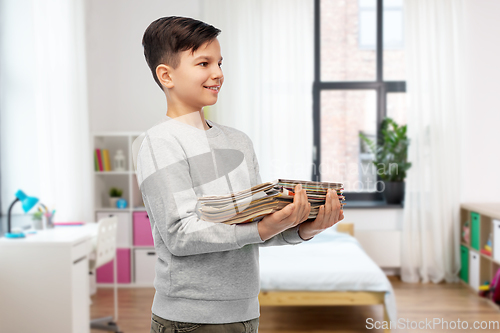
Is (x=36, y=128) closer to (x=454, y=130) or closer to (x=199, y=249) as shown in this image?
(x=199, y=249)

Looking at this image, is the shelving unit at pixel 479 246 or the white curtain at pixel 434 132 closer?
the shelving unit at pixel 479 246

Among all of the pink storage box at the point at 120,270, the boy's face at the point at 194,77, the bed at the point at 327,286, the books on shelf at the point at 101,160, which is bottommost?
the pink storage box at the point at 120,270

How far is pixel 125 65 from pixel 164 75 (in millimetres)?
3575

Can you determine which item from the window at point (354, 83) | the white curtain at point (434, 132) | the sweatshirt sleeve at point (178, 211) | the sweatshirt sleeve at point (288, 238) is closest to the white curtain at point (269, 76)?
the window at point (354, 83)

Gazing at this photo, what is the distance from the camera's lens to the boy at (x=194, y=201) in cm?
75

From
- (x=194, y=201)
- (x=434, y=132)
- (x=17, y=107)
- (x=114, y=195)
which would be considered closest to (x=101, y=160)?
(x=114, y=195)

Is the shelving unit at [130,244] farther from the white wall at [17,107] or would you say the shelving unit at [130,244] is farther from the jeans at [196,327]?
the jeans at [196,327]

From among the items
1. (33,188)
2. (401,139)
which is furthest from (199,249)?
(401,139)

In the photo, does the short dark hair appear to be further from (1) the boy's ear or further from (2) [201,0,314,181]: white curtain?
(2) [201,0,314,181]: white curtain

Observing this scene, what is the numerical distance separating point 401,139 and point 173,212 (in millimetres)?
3706

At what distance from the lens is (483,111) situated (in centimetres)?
406

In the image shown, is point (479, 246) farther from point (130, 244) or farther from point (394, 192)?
point (130, 244)

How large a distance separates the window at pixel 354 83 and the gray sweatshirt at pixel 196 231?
3508 millimetres

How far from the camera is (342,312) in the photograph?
3186 millimetres
